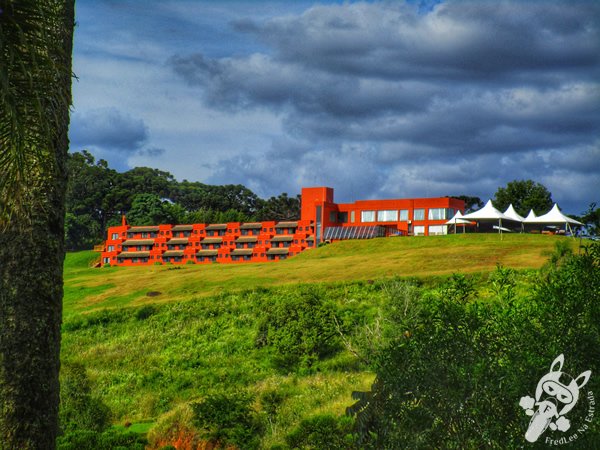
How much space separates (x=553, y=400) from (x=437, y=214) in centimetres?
7632

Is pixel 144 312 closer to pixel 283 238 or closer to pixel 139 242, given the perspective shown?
pixel 283 238

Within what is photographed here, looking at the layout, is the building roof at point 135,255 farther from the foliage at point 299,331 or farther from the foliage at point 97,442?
the foliage at point 97,442

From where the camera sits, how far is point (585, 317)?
8609mm

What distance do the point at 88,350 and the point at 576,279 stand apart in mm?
37501

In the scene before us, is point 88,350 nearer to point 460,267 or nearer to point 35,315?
point 460,267

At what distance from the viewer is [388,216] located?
85.4 meters

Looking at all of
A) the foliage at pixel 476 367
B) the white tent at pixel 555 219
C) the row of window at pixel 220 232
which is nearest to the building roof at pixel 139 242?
the row of window at pixel 220 232

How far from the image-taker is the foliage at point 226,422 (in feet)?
63.1

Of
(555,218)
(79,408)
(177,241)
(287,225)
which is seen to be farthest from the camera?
(177,241)

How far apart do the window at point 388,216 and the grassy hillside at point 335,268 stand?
11.0 m

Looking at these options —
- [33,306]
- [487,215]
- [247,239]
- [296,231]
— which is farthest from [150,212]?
[33,306]

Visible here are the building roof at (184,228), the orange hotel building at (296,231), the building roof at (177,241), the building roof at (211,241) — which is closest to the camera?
the orange hotel building at (296,231)

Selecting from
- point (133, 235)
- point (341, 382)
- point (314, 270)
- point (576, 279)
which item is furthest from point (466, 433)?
point (133, 235)

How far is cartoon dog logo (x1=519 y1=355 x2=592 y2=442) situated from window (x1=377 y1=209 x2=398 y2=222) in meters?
77.3
